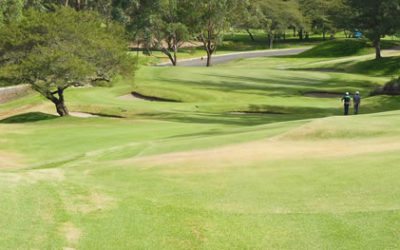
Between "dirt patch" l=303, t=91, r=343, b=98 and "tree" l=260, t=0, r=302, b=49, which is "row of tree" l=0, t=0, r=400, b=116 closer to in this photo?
"tree" l=260, t=0, r=302, b=49

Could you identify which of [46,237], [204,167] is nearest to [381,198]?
[204,167]

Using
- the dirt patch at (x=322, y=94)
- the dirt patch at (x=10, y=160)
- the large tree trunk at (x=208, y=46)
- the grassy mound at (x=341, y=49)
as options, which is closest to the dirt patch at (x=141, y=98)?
the dirt patch at (x=322, y=94)

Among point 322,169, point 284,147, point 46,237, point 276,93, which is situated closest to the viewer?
point 46,237

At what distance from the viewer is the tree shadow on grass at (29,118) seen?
42.4m

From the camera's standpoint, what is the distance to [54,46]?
40.9m

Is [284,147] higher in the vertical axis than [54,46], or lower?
lower

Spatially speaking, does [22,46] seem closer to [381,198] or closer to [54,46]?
[54,46]

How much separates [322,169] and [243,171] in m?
2.27

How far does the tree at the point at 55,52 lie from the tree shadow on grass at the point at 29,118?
173 cm

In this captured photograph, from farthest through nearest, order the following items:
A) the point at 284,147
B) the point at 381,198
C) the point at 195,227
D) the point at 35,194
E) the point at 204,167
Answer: the point at 284,147 → the point at 204,167 → the point at 35,194 → the point at 381,198 → the point at 195,227

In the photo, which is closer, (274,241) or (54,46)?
(274,241)

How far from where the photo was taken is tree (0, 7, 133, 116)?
3978 cm

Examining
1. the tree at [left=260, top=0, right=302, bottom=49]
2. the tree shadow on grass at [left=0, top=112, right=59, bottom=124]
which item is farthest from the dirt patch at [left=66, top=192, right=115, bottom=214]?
the tree at [left=260, top=0, right=302, bottom=49]

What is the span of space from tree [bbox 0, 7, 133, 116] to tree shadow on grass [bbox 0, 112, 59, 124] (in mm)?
1732
